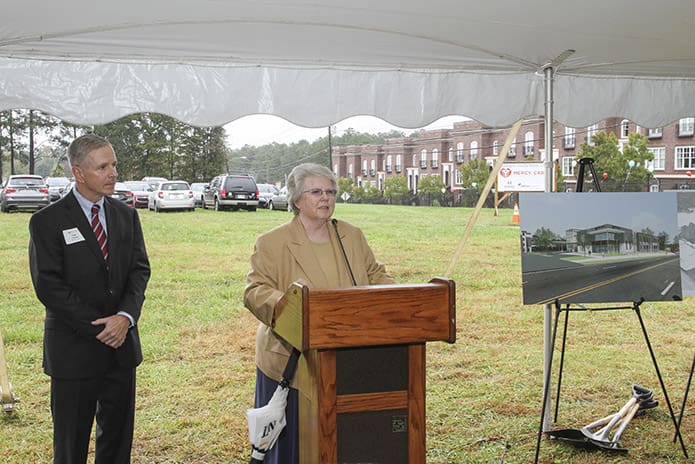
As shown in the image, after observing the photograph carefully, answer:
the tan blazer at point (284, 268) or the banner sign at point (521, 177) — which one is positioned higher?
the banner sign at point (521, 177)

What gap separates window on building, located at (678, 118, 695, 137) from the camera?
78.7 ft

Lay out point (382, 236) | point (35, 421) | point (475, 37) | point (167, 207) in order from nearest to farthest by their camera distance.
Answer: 1. point (475, 37)
2. point (35, 421)
3. point (382, 236)
4. point (167, 207)

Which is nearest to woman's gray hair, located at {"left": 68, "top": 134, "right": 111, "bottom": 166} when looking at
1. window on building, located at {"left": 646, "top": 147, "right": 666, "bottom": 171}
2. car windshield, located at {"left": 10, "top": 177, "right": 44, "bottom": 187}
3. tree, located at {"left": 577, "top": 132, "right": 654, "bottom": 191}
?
car windshield, located at {"left": 10, "top": 177, "right": 44, "bottom": 187}

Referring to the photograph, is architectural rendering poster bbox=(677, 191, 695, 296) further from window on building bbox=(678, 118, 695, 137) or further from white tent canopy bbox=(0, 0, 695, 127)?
window on building bbox=(678, 118, 695, 137)

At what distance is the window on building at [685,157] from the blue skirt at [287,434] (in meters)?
25.0

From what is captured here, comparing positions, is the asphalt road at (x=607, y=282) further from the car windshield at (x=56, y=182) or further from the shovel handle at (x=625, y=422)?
the car windshield at (x=56, y=182)

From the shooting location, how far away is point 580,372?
6.22 metres

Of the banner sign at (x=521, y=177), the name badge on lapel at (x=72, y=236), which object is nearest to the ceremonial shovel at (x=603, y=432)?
the name badge on lapel at (x=72, y=236)

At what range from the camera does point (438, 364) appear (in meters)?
6.85

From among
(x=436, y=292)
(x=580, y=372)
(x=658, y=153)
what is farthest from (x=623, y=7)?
(x=658, y=153)

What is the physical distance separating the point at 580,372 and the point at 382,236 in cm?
1133

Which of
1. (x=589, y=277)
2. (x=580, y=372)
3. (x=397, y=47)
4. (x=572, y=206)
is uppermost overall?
(x=397, y=47)

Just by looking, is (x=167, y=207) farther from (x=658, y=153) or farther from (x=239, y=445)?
(x=658, y=153)

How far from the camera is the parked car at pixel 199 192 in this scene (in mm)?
20781
